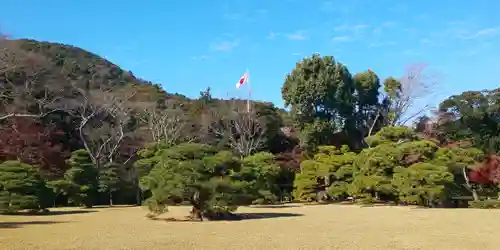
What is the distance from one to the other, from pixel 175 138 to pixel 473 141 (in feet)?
51.7

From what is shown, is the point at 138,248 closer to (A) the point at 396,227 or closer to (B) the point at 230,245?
(B) the point at 230,245

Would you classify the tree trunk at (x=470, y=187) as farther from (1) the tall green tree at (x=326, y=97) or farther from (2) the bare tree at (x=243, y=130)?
(2) the bare tree at (x=243, y=130)

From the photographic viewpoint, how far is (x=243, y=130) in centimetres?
2672

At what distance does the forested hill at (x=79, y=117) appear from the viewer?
842 inches

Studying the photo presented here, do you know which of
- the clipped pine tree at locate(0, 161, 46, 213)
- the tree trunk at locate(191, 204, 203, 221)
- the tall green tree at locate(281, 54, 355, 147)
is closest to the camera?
the tree trunk at locate(191, 204, 203, 221)

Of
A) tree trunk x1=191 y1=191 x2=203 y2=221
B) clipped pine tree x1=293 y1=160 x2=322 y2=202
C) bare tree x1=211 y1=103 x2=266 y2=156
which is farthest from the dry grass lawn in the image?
bare tree x1=211 y1=103 x2=266 y2=156

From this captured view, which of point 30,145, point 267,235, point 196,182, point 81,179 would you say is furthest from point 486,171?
point 30,145

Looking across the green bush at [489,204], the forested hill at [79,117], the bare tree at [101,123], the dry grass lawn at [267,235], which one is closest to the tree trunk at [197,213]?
the dry grass lawn at [267,235]

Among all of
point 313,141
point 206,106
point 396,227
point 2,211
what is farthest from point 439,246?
point 206,106

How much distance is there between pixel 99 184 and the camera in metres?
20.7

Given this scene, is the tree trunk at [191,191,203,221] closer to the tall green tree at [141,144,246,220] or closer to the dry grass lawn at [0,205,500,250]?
the tall green tree at [141,144,246,220]

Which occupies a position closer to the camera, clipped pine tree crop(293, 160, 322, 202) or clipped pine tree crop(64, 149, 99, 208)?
clipped pine tree crop(64, 149, 99, 208)

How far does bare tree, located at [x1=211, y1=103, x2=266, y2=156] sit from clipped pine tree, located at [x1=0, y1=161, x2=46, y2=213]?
12820 mm

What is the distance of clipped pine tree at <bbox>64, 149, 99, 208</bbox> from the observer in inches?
750
